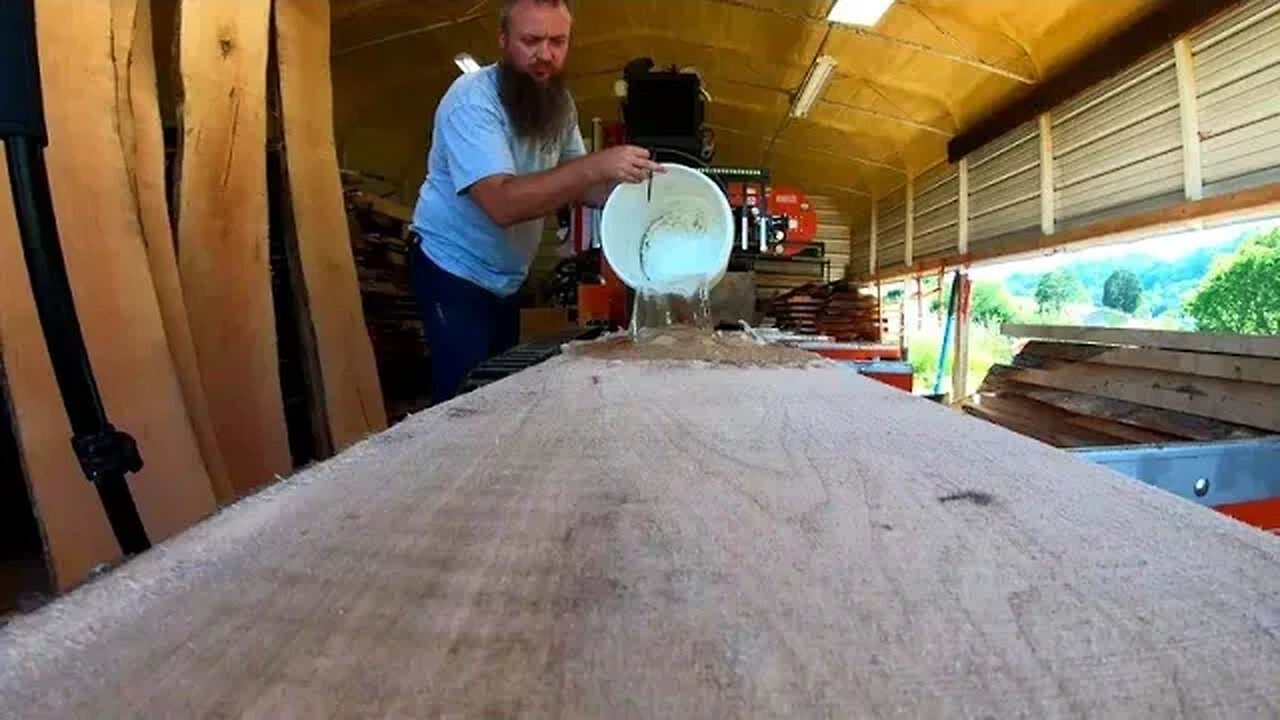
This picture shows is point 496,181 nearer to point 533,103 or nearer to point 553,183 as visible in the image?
point 553,183

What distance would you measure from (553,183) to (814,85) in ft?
23.0

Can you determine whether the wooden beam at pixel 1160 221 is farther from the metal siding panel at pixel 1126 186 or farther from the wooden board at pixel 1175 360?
the wooden board at pixel 1175 360

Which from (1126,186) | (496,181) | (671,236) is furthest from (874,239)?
(496,181)

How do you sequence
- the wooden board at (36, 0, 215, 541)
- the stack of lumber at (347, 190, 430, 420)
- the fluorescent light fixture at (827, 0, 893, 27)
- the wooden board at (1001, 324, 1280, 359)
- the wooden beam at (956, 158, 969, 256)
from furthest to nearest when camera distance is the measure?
the wooden beam at (956, 158, 969, 256) → the fluorescent light fixture at (827, 0, 893, 27) → the stack of lumber at (347, 190, 430, 420) → the wooden board at (1001, 324, 1280, 359) → the wooden board at (36, 0, 215, 541)

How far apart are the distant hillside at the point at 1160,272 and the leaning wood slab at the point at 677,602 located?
6.68m

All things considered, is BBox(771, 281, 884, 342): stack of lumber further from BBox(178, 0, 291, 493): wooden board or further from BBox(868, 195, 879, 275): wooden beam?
BBox(178, 0, 291, 493): wooden board

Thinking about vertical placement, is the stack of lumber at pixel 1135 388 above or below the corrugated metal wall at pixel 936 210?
below

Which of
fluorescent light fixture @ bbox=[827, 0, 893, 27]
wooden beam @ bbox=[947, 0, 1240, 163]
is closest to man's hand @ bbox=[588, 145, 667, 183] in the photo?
wooden beam @ bbox=[947, 0, 1240, 163]

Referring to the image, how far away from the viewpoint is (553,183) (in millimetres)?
2193

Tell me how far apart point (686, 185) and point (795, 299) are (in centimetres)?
571

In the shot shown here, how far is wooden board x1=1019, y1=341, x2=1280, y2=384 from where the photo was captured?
2.58 meters

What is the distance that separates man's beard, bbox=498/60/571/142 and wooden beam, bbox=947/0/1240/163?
4.53m

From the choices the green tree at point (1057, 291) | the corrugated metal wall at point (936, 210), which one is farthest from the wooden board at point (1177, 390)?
the corrugated metal wall at point (936, 210)

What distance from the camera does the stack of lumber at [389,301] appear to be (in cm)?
537
